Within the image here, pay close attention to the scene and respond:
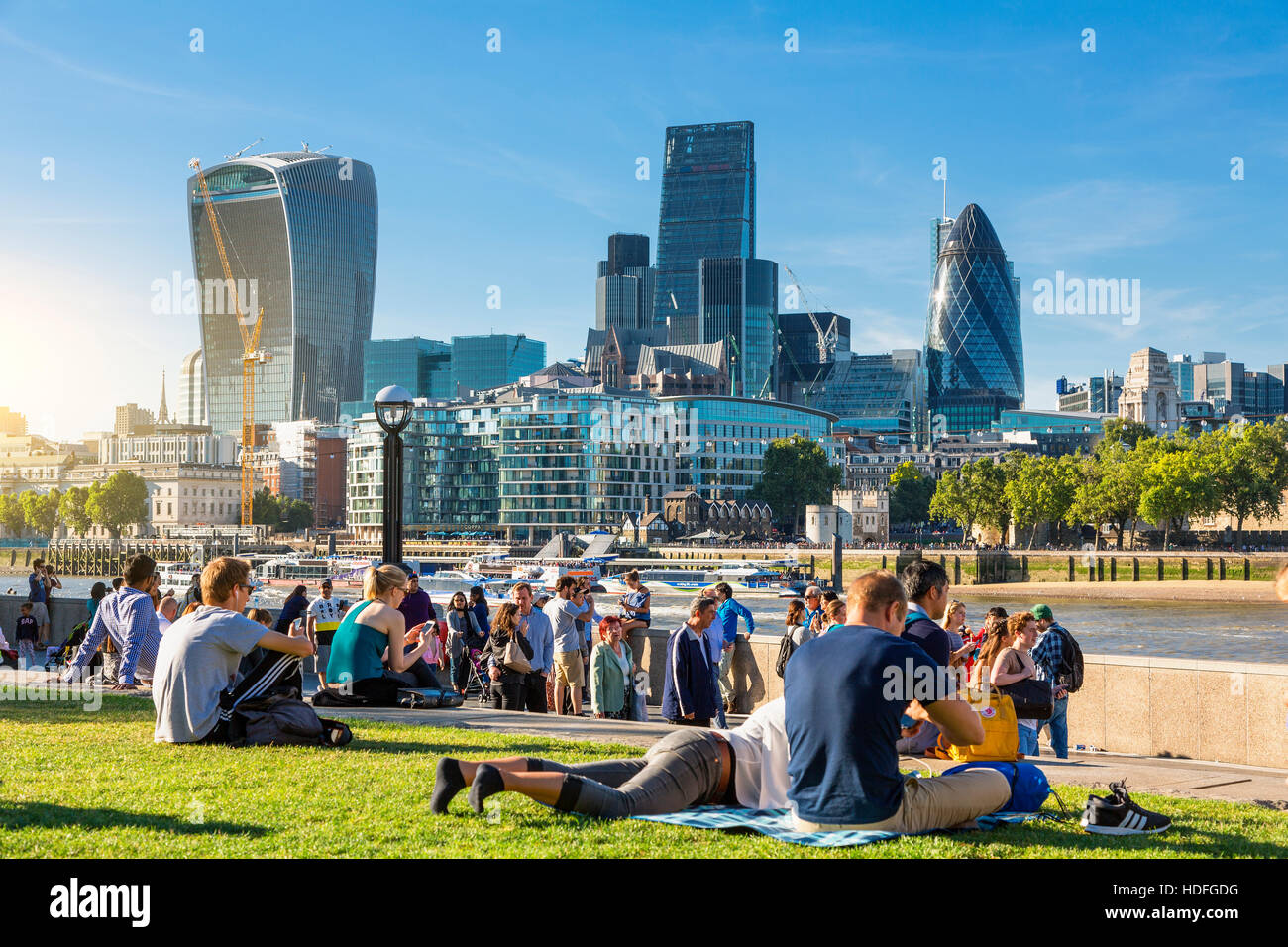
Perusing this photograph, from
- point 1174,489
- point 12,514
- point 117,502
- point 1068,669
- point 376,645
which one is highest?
point 1174,489

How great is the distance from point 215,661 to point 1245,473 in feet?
385

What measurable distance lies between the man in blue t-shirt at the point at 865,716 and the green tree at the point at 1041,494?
115692 millimetres

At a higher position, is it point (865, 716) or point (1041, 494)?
point (1041, 494)

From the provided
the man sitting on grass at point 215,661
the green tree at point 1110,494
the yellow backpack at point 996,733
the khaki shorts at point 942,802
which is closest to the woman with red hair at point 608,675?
the man sitting on grass at point 215,661

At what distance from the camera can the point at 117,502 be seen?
175 metres

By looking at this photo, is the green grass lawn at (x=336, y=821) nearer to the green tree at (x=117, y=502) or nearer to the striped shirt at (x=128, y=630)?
the striped shirt at (x=128, y=630)

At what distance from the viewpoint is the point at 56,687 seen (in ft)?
50.3

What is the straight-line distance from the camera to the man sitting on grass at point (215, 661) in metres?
9.57

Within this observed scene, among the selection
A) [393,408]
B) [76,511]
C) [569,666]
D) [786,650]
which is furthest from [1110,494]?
[76,511]

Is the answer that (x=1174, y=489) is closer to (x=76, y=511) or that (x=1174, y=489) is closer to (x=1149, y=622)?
(x=1149, y=622)
